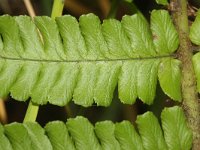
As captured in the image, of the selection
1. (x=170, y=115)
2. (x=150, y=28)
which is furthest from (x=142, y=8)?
(x=170, y=115)

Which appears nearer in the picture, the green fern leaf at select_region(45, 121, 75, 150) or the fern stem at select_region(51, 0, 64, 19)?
the green fern leaf at select_region(45, 121, 75, 150)

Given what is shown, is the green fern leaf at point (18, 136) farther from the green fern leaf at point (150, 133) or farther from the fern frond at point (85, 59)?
the green fern leaf at point (150, 133)

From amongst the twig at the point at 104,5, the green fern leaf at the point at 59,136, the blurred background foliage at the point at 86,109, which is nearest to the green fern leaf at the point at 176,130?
the green fern leaf at the point at 59,136

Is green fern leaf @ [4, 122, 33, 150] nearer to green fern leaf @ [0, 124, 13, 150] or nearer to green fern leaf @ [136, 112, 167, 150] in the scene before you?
green fern leaf @ [0, 124, 13, 150]

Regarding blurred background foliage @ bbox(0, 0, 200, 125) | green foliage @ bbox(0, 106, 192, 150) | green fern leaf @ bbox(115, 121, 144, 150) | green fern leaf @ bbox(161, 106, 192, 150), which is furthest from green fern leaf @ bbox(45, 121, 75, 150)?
blurred background foliage @ bbox(0, 0, 200, 125)

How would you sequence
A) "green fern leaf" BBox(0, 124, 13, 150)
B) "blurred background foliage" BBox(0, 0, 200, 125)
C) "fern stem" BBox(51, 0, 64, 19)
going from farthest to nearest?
"blurred background foliage" BBox(0, 0, 200, 125) < "fern stem" BBox(51, 0, 64, 19) < "green fern leaf" BBox(0, 124, 13, 150)

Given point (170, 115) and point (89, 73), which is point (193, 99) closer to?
point (170, 115)

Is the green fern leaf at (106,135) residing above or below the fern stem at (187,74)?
below
